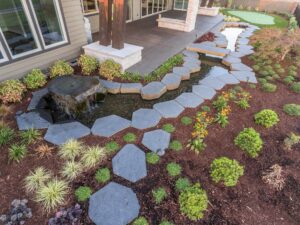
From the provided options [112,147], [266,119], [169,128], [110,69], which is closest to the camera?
[112,147]

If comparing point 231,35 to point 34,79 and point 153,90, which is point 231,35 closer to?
point 153,90

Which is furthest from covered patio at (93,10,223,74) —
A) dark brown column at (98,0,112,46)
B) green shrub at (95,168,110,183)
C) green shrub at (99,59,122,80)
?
green shrub at (95,168,110,183)

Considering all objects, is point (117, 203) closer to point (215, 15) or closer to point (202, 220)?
point (202, 220)

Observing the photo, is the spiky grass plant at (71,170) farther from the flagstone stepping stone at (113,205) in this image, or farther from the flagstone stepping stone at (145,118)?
the flagstone stepping stone at (145,118)

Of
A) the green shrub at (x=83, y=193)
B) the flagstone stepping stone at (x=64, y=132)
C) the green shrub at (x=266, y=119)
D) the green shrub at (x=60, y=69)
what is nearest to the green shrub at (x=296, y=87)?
the green shrub at (x=266, y=119)

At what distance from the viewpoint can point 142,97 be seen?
5.22 m

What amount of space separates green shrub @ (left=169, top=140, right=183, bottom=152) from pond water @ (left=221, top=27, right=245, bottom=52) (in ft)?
21.3

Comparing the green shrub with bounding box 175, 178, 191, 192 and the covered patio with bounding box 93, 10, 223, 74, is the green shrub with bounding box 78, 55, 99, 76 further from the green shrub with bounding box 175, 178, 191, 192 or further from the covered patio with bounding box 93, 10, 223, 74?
the green shrub with bounding box 175, 178, 191, 192

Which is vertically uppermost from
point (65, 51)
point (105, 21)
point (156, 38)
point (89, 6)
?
point (105, 21)

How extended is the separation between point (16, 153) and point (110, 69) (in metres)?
3.18

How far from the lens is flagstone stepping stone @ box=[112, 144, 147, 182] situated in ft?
10.9

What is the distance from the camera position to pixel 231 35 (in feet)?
34.8

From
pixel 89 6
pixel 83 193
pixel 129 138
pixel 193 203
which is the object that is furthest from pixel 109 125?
pixel 89 6

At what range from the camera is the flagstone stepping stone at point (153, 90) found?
16.9 ft
